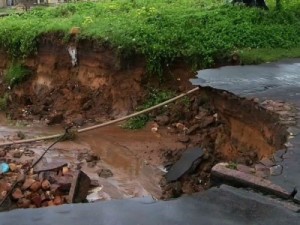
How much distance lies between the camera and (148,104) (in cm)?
1152

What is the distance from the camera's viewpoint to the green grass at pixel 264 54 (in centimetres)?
1012

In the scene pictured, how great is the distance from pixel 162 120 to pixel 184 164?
2.38 m

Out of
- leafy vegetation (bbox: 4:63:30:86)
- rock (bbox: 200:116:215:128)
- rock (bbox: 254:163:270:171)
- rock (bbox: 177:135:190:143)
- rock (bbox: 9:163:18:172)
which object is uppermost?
rock (bbox: 254:163:270:171)

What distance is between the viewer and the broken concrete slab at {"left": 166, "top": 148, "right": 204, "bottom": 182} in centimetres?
857

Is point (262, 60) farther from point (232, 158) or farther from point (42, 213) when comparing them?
point (42, 213)

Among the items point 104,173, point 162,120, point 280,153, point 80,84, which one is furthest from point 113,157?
point 280,153

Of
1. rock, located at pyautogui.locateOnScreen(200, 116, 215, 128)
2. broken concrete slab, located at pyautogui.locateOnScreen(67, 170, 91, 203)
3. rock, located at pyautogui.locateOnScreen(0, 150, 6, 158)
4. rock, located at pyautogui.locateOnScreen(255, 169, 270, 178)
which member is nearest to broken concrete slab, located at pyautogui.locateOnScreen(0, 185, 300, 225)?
rock, located at pyautogui.locateOnScreen(255, 169, 270, 178)

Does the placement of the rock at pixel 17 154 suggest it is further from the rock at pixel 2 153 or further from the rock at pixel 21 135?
the rock at pixel 21 135

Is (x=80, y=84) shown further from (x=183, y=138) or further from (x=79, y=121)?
(x=183, y=138)

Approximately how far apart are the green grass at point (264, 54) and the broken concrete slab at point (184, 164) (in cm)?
218

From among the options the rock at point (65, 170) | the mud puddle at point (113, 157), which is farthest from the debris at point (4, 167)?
the rock at point (65, 170)

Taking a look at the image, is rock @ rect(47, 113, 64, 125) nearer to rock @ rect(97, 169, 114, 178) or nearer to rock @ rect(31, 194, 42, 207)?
rock @ rect(97, 169, 114, 178)

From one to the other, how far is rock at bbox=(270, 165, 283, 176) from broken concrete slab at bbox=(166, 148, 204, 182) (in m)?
3.52

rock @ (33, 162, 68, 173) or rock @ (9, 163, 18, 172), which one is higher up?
rock @ (33, 162, 68, 173)
